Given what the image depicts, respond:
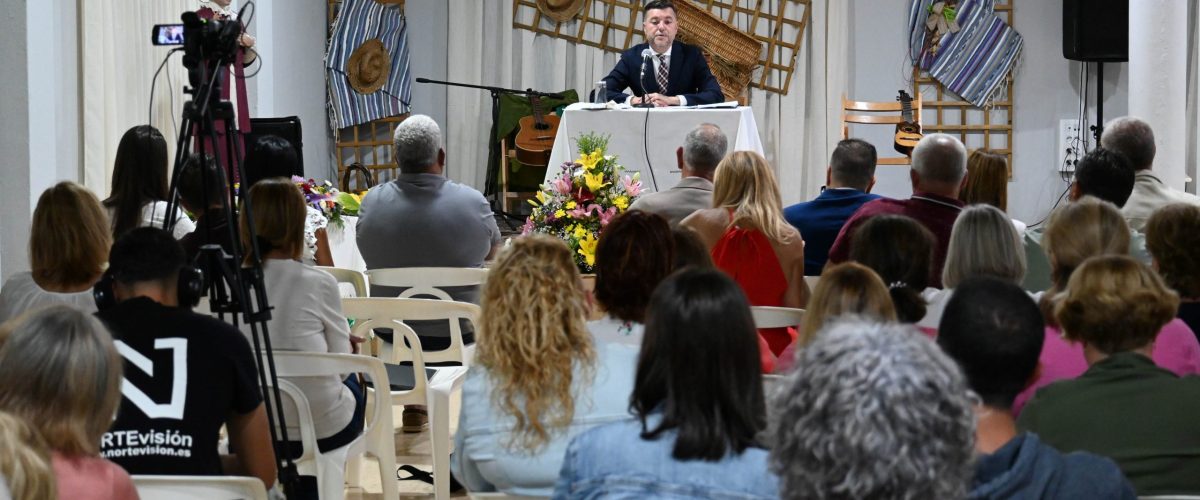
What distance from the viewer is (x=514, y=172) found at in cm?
871

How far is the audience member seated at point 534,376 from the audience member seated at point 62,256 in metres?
1.12

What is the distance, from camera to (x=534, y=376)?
211 centimetres

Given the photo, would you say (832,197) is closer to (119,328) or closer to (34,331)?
(119,328)

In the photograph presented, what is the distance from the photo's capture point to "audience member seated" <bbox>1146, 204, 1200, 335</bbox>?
289 cm

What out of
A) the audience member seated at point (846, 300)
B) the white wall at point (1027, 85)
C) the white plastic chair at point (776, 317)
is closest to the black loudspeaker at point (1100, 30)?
the white wall at point (1027, 85)

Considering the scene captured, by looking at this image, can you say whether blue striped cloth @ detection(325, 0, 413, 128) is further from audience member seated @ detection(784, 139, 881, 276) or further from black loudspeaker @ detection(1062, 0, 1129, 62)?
audience member seated @ detection(784, 139, 881, 276)

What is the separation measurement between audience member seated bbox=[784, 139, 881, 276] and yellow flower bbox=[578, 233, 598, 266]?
2.06ft

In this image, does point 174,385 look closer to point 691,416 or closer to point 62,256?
point 62,256

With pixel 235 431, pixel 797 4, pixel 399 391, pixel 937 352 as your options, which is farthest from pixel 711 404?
pixel 797 4

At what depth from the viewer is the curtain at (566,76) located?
9.26 metres

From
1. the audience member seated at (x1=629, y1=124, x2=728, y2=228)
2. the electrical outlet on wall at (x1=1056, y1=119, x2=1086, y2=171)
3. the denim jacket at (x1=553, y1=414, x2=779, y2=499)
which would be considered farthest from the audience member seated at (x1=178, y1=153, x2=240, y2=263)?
the electrical outlet on wall at (x1=1056, y1=119, x2=1086, y2=171)

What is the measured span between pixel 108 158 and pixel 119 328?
3.69 metres

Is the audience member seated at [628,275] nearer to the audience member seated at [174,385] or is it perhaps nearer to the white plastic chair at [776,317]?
the white plastic chair at [776,317]

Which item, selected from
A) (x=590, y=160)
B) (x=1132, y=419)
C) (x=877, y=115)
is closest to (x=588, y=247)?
(x=590, y=160)
